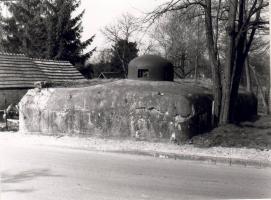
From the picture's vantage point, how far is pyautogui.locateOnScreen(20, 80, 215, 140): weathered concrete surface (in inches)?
452

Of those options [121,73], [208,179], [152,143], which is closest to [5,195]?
[208,179]

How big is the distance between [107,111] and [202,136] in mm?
3344

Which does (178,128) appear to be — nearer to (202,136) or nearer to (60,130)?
(202,136)

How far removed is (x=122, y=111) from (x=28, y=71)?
11424mm

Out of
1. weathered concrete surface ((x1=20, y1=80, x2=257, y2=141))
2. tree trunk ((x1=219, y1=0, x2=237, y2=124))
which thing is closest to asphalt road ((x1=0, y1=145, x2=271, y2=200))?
weathered concrete surface ((x1=20, y1=80, x2=257, y2=141))

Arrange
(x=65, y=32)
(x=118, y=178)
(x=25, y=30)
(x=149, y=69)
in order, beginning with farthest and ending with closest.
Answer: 1. (x=25, y=30)
2. (x=65, y=32)
3. (x=149, y=69)
4. (x=118, y=178)

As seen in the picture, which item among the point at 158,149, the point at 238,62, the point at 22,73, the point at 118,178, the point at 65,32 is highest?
the point at 65,32

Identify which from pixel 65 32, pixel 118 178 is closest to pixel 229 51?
pixel 118 178

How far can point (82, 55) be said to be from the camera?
2620 centimetres

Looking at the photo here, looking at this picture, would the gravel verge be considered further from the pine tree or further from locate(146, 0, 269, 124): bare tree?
the pine tree

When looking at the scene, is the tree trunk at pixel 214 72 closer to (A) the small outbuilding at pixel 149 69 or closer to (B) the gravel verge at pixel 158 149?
(A) the small outbuilding at pixel 149 69

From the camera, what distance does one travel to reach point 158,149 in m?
10.5

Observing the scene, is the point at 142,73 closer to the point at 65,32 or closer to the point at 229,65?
the point at 229,65

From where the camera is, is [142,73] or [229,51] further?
[142,73]
